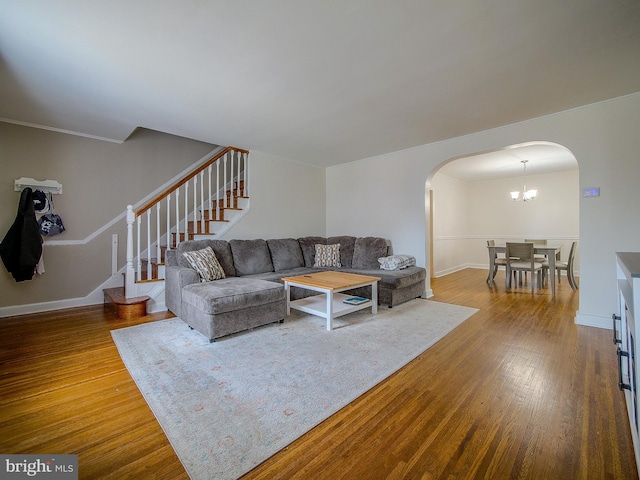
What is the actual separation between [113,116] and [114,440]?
3564 mm

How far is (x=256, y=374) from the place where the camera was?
6.90 ft

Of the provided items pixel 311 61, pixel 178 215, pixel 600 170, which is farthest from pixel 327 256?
pixel 600 170

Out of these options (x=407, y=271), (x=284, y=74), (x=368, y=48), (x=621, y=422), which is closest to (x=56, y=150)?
(x=284, y=74)

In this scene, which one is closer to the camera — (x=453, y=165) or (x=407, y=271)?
(x=407, y=271)

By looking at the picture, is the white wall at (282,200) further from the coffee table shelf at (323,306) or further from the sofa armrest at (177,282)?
the coffee table shelf at (323,306)

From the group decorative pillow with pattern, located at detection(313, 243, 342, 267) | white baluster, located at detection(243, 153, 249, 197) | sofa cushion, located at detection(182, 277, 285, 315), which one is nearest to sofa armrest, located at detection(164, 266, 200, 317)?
sofa cushion, located at detection(182, 277, 285, 315)

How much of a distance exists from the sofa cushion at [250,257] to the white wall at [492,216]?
13.4 feet

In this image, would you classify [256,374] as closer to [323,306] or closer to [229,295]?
[229,295]

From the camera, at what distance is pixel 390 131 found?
393 centimetres

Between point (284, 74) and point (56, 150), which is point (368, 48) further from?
point (56, 150)

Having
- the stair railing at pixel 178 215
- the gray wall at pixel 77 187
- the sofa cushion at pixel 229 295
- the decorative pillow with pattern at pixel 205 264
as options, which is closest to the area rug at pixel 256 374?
the sofa cushion at pixel 229 295

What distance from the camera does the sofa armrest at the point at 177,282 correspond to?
3203 millimetres

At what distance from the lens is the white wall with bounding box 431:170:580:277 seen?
6.62m

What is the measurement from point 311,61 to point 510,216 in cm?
730
